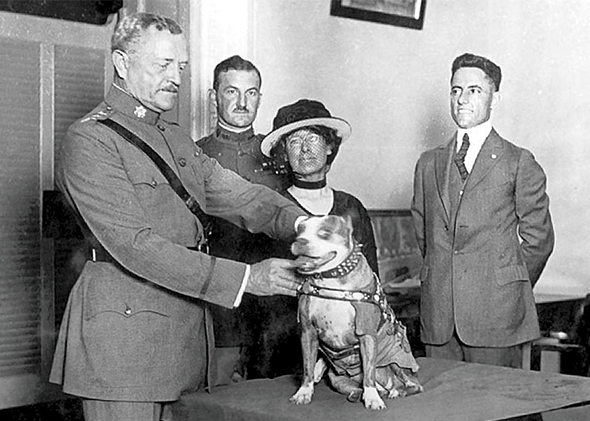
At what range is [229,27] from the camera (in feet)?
17.1

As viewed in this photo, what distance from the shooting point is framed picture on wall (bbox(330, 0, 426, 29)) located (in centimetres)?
589

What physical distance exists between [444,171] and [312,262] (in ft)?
5.58

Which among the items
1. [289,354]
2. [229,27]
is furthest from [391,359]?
[229,27]

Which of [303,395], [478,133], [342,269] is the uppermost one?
[478,133]

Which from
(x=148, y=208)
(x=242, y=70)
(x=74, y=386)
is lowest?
(x=74, y=386)

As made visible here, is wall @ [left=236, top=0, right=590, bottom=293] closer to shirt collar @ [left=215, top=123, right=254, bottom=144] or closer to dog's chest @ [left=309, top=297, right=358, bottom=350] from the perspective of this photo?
shirt collar @ [left=215, top=123, right=254, bottom=144]

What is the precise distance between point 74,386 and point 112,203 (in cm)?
54

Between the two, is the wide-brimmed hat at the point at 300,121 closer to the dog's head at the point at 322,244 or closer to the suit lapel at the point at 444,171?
the suit lapel at the point at 444,171

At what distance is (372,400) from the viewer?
2.71 m

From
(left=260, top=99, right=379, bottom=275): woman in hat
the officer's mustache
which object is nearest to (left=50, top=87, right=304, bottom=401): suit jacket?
(left=260, top=99, right=379, bottom=275): woman in hat

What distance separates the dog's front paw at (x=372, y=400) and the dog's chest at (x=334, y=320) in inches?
5.3

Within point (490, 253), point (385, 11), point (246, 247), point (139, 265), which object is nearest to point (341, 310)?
point (139, 265)

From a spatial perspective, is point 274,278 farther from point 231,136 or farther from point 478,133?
point 478,133

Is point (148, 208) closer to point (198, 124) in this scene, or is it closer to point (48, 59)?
point (198, 124)
